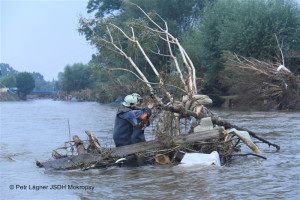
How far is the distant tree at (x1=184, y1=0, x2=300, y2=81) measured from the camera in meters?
32.8

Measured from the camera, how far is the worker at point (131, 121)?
9.72 m

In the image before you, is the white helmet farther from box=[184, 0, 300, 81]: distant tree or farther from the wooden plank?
box=[184, 0, 300, 81]: distant tree

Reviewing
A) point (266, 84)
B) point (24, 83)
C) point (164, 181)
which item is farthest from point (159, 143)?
point (24, 83)

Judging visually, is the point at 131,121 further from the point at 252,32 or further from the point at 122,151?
the point at 252,32

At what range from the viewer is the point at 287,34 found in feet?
108

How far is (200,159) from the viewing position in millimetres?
9656

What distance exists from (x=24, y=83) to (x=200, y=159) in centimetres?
9171

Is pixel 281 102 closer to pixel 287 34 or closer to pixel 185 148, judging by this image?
pixel 287 34

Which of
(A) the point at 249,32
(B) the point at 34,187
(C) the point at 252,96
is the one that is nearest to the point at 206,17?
(A) the point at 249,32

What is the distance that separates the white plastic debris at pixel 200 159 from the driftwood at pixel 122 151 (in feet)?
1.05

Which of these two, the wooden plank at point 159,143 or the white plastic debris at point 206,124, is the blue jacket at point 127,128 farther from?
the white plastic debris at point 206,124

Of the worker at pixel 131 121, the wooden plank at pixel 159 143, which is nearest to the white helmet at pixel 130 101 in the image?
the worker at pixel 131 121

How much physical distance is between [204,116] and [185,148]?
54.4 inches

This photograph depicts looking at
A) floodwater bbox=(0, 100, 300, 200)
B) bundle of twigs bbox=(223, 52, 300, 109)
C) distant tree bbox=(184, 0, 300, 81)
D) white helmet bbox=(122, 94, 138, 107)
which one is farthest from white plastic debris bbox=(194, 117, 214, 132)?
distant tree bbox=(184, 0, 300, 81)
